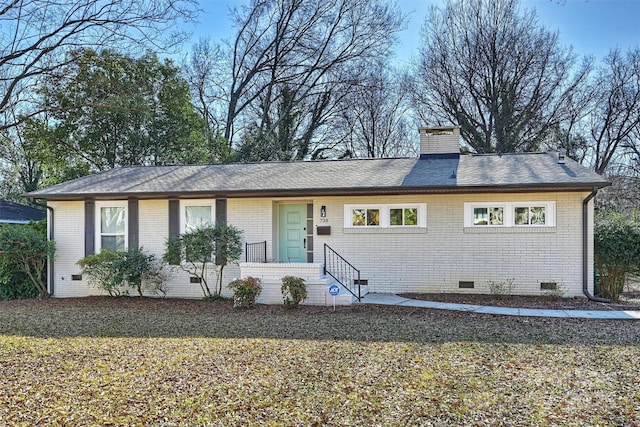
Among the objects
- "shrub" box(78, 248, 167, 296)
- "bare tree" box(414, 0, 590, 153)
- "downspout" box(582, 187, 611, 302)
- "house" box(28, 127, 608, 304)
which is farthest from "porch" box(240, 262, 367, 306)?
"bare tree" box(414, 0, 590, 153)

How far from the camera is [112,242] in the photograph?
11.2 metres

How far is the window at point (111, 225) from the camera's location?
11172mm

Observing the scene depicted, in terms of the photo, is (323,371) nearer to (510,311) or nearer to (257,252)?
(510,311)

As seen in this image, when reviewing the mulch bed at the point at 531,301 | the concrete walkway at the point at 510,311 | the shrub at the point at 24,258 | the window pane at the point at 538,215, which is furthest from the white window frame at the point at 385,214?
the shrub at the point at 24,258

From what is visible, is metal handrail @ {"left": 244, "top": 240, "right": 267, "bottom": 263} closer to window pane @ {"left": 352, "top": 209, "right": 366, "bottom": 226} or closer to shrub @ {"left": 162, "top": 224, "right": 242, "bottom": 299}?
shrub @ {"left": 162, "top": 224, "right": 242, "bottom": 299}

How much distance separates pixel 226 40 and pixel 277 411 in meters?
25.0

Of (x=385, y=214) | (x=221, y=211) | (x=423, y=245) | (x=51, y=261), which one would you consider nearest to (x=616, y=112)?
(x=423, y=245)

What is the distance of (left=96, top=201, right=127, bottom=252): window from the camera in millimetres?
11172

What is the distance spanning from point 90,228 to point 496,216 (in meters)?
9.74

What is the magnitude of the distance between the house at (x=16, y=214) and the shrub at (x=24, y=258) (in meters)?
9.57

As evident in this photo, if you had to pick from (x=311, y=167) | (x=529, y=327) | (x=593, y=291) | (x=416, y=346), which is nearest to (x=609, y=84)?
(x=593, y=291)

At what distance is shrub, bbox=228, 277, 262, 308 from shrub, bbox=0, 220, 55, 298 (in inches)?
200

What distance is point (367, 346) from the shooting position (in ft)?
19.2

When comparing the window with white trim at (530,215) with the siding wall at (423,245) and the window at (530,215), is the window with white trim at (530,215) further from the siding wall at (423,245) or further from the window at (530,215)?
the siding wall at (423,245)
